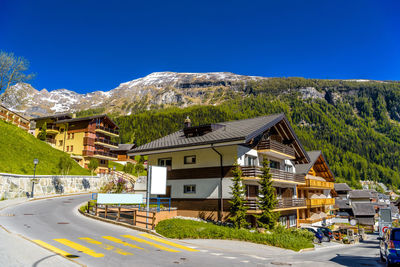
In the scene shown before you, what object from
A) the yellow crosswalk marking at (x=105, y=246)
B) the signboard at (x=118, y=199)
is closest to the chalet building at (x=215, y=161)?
the signboard at (x=118, y=199)

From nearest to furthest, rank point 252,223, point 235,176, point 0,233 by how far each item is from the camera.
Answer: point 0,233 < point 235,176 < point 252,223

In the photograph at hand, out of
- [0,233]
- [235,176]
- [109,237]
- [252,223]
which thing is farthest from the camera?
[252,223]

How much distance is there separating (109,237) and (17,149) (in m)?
31.4

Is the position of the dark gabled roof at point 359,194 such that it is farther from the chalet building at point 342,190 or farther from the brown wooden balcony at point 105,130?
the brown wooden balcony at point 105,130

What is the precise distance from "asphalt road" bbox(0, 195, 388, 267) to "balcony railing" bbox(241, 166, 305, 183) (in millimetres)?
7207

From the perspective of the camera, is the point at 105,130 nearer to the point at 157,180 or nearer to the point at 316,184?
the point at 316,184

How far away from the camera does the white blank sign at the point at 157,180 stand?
67.9 feet

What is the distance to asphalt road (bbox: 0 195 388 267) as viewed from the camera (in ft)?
37.2

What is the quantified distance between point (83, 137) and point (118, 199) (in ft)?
144

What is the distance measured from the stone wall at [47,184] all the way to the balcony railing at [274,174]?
81.0 ft

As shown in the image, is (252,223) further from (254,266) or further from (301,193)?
(301,193)

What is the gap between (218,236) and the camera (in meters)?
19.0

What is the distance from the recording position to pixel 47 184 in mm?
37281

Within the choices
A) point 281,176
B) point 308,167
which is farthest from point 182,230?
point 308,167
